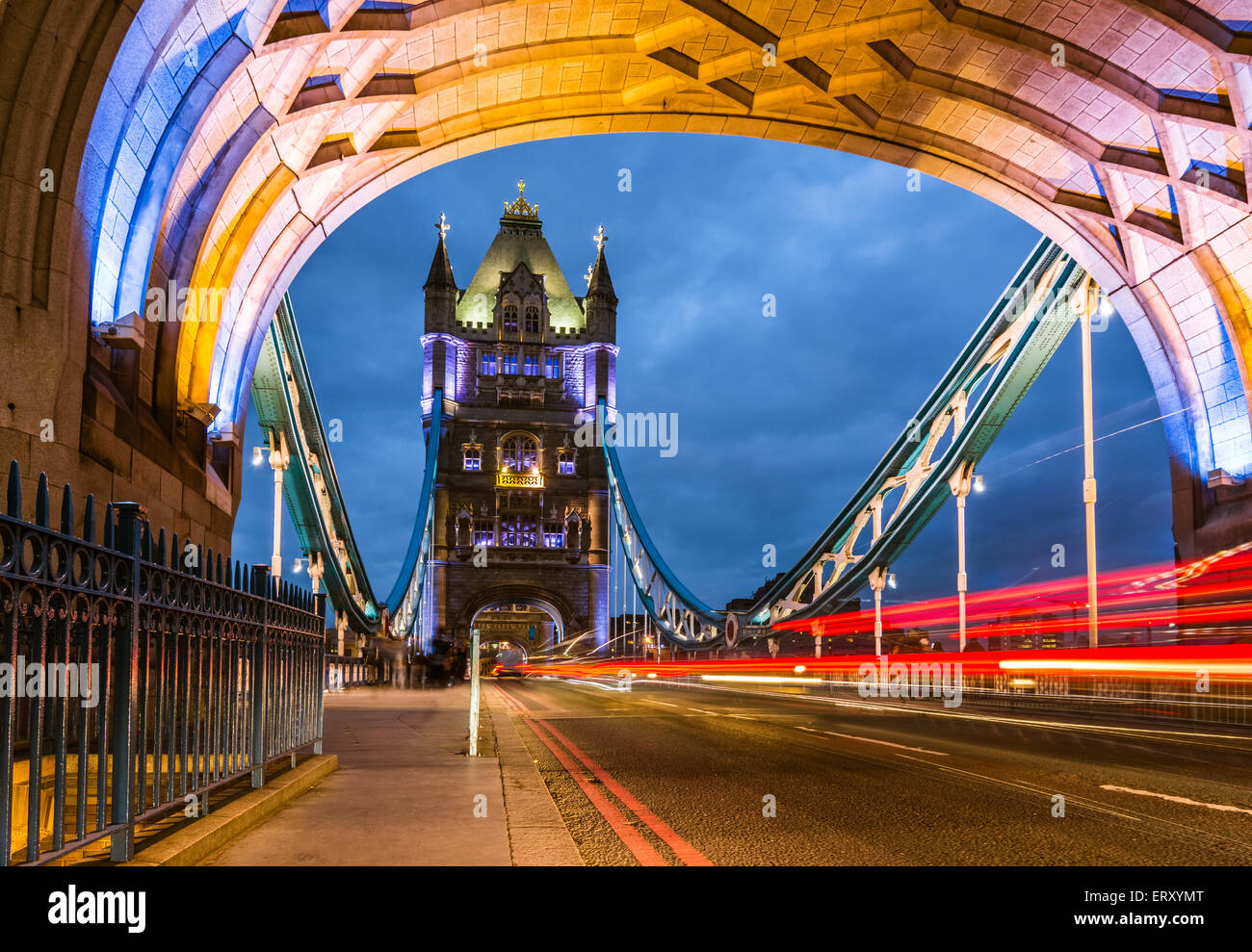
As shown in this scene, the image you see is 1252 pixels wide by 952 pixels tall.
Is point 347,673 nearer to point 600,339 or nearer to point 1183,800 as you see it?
point 1183,800

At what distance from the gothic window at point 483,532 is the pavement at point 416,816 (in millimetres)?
72493

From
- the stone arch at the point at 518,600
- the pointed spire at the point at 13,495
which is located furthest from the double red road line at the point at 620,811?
the stone arch at the point at 518,600

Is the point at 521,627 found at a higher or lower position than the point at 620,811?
Result: lower

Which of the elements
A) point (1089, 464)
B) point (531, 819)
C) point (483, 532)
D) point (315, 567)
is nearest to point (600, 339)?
point (483, 532)

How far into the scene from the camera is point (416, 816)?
20.1ft

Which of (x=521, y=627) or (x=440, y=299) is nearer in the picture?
(x=440, y=299)

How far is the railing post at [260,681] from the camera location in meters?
6.43

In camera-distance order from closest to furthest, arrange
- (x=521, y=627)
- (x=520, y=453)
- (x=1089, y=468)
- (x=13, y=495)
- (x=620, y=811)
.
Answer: (x=13, y=495)
(x=620, y=811)
(x=1089, y=468)
(x=520, y=453)
(x=521, y=627)

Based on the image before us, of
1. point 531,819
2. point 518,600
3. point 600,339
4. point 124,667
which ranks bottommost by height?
point 531,819

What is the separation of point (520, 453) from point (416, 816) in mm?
79223

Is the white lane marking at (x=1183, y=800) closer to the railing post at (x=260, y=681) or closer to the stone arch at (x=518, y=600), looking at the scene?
the railing post at (x=260, y=681)

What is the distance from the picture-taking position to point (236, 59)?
13.6 meters

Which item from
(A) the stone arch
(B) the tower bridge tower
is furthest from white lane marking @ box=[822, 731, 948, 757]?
(A) the stone arch
